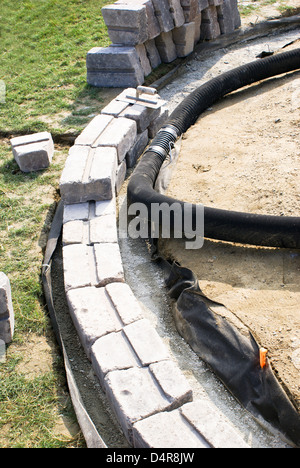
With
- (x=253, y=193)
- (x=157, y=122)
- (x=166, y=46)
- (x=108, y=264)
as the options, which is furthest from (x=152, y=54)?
(x=108, y=264)

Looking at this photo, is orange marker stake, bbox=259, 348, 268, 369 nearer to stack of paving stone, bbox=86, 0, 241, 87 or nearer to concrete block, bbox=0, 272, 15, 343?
concrete block, bbox=0, 272, 15, 343

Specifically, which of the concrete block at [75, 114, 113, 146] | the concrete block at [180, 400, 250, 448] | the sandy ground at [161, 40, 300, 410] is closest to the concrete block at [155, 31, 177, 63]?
the sandy ground at [161, 40, 300, 410]

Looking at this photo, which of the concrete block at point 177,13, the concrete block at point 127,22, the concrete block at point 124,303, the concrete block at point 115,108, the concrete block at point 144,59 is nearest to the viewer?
the concrete block at point 124,303

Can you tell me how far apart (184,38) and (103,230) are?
18.3 ft

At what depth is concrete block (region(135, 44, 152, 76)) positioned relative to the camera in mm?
8250

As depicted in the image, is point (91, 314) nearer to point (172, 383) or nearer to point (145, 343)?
point (145, 343)

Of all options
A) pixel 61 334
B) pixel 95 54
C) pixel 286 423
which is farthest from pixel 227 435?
pixel 95 54

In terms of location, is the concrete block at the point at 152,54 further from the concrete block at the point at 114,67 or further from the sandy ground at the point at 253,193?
the sandy ground at the point at 253,193

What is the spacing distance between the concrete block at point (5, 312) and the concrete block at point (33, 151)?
A: 8.08ft

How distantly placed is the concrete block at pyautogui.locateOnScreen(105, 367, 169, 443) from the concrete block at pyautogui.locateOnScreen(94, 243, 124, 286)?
0.99m

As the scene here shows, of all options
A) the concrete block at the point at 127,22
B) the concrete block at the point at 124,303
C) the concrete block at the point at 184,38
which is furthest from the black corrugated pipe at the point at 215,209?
the concrete block at the point at 184,38

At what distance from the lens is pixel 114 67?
7.93 m

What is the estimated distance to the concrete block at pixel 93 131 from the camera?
600cm
